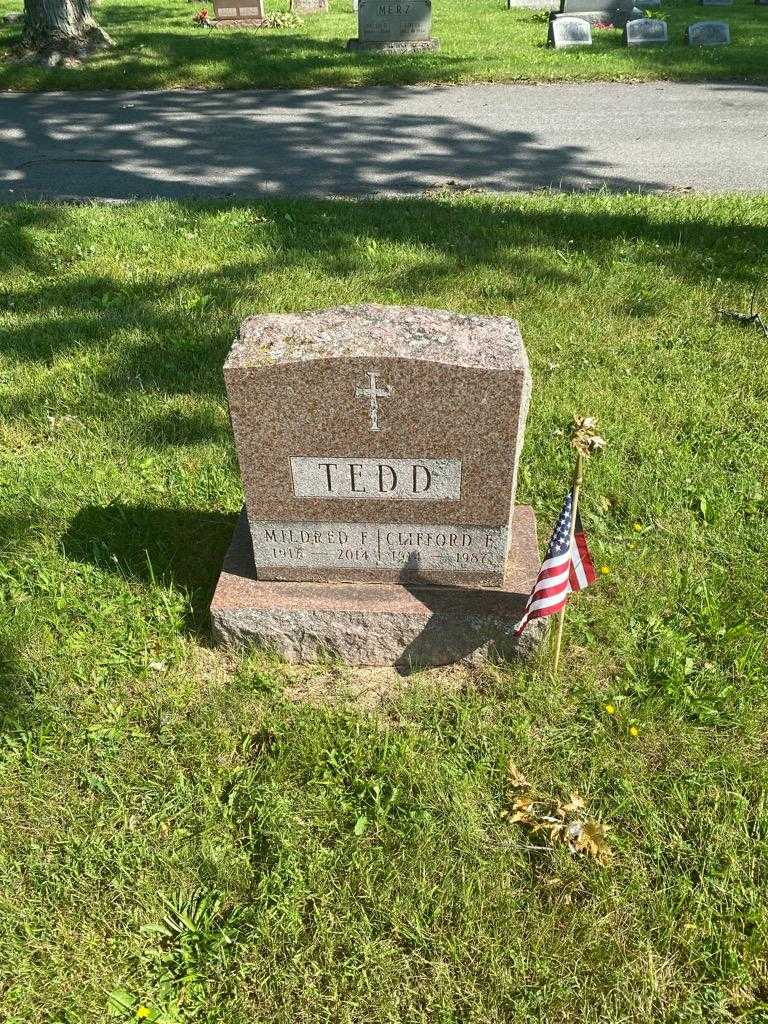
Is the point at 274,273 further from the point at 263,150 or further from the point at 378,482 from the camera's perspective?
the point at 263,150

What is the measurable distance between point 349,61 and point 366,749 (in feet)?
39.2

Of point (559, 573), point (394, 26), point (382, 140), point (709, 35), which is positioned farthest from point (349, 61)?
point (559, 573)

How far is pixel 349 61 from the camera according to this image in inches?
472

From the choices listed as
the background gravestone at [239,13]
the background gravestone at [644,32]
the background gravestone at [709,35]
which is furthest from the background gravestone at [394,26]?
the background gravestone at [709,35]

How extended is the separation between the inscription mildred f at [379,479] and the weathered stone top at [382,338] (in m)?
0.40

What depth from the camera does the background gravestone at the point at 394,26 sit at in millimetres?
12656

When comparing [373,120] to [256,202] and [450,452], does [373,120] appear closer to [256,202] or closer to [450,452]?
[256,202]

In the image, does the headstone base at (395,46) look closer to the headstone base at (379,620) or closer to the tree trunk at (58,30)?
the tree trunk at (58,30)

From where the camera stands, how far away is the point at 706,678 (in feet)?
9.84

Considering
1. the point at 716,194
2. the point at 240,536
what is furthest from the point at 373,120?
the point at 240,536

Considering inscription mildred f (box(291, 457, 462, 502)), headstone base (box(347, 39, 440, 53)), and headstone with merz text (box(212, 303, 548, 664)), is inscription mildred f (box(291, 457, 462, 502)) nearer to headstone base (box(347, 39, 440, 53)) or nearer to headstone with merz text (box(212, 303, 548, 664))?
headstone with merz text (box(212, 303, 548, 664))

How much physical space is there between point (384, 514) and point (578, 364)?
8.12ft

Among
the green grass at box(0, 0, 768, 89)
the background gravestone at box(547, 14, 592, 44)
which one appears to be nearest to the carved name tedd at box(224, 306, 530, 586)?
the green grass at box(0, 0, 768, 89)

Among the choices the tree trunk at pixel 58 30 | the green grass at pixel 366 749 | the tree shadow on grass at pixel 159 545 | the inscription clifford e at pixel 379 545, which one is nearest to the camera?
the green grass at pixel 366 749
